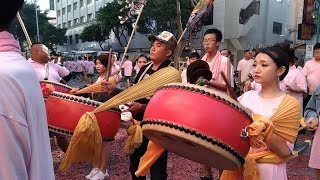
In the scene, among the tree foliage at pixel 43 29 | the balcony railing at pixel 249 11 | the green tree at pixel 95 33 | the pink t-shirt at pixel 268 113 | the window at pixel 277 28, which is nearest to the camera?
the pink t-shirt at pixel 268 113

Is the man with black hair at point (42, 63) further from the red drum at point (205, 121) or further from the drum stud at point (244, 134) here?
the drum stud at point (244, 134)

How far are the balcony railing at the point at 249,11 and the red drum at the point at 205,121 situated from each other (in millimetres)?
26122

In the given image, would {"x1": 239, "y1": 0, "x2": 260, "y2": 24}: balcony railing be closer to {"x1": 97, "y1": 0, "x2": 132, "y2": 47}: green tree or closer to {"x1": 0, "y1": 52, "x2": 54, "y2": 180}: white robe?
{"x1": 97, "y1": 0, "x2": 132, "y2": 47}: green tree

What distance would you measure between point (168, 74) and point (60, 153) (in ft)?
10.9

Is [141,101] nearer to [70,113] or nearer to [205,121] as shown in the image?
[70,113]

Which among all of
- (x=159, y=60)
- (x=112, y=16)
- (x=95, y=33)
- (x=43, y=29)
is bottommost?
(x=159, y=60)

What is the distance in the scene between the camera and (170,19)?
88.6ft

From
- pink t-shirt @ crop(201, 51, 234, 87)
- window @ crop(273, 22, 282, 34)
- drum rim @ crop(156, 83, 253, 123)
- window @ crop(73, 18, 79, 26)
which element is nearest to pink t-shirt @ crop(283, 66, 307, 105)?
pink t-shirt @ crop(201, 51, 234, 87)

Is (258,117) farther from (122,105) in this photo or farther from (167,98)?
(122,105)

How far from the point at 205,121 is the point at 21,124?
1.16 metres

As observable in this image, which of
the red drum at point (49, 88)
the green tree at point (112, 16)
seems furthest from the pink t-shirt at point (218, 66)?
the green tree at point (112, 16)

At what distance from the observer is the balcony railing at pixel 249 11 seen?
27125 mm

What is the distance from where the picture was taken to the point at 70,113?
A: 3537mm

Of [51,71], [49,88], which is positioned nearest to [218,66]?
[49,88]
